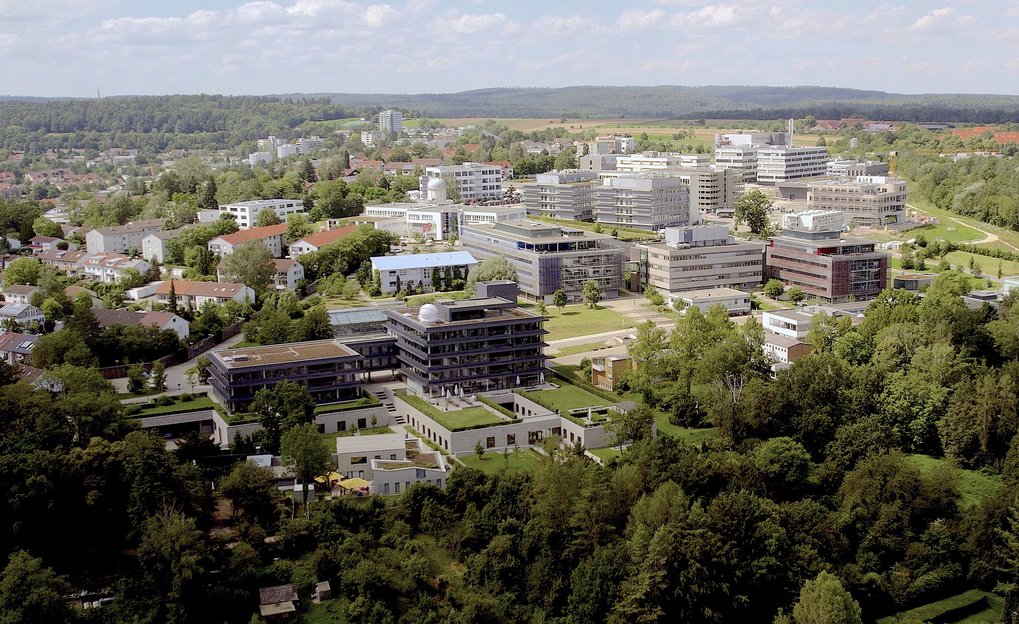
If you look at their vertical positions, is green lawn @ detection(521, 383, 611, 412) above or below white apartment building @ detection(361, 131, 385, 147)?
below

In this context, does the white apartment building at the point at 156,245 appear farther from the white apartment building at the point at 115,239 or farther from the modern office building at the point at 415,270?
the modern office building at the point at 415,270

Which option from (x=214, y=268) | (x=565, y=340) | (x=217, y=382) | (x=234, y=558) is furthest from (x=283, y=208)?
(x=234, y=558)

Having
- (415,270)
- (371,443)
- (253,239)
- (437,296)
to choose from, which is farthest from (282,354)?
(253,239)

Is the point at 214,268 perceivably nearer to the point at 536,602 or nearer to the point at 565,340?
the point at 565,340

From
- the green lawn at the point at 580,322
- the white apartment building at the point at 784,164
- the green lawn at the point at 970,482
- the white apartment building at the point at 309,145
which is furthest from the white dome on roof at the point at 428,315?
the white apartment building at the point at 309,145

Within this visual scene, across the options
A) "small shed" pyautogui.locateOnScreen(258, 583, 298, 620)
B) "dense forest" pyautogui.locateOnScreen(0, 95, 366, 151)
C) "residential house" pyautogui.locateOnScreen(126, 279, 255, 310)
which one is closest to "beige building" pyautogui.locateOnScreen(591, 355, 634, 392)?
"small shed" pyautogui.locateOnScreen(258, 583, 298, 620)

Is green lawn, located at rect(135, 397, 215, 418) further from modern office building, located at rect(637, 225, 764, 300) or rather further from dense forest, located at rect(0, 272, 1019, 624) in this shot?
modern office building, located at rect(637, 225, 764, 300)

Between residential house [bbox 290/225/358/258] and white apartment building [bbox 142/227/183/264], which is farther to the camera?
white apartment building [bbox 142/227/183/264]
